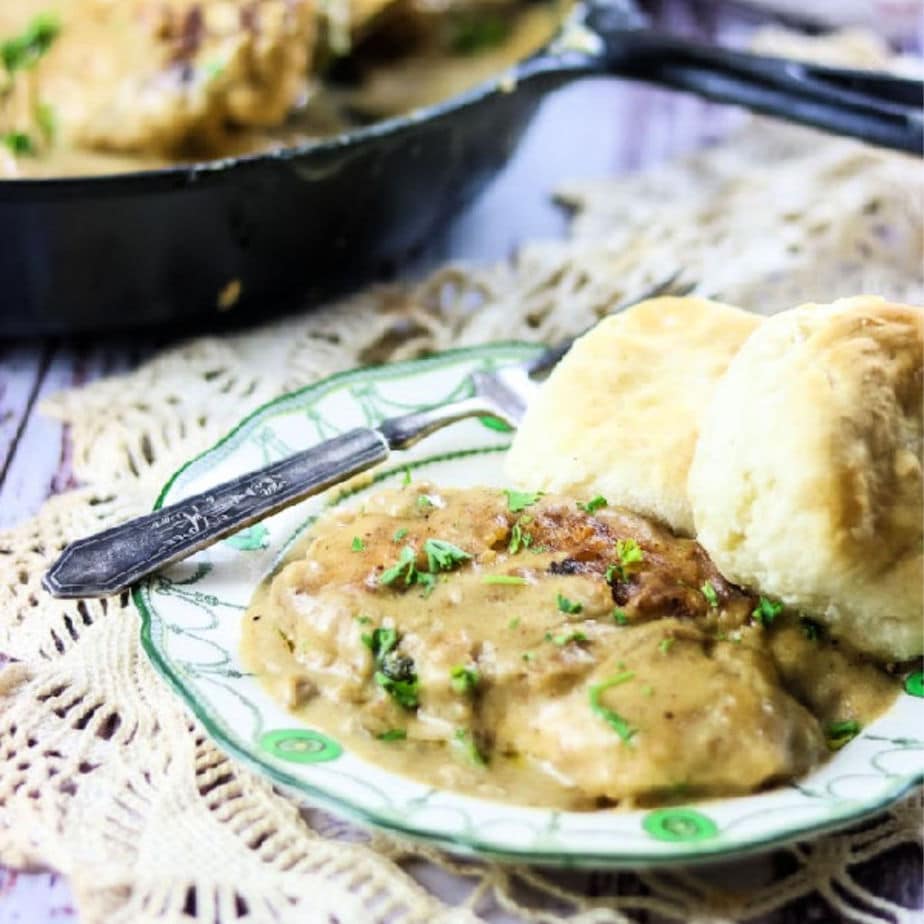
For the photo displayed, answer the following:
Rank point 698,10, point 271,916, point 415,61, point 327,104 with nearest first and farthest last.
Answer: point 271,916 < point 327,104 < point 415,61 < point 698,10

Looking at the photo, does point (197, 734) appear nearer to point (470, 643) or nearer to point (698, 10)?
point (470, 643)

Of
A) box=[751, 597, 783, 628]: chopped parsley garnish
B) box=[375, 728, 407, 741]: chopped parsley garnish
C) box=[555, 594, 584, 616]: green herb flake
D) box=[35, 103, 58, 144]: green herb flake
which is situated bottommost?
box=[375, 728, 407, 741]: chopped parsley garnish

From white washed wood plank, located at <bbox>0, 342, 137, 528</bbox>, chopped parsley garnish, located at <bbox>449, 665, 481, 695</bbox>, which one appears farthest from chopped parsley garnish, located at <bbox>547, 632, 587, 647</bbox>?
white washed wood plank, located at <bbox>0, 342, 137, 528</bbox>

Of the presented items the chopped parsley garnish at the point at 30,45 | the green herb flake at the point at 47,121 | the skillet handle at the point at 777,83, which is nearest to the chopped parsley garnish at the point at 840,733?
the skillet handle at the point at 777,83

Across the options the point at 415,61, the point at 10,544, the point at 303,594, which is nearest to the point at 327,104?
the point at 415,61

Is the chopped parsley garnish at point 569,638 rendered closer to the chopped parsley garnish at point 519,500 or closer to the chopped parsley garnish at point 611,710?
the chopped parsley garnish at point 611,710

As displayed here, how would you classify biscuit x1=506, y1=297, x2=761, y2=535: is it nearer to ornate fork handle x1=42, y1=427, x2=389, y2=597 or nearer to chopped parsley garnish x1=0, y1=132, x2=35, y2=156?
ornate fork handle x1=42, y1=427, x2=389, y2=597
